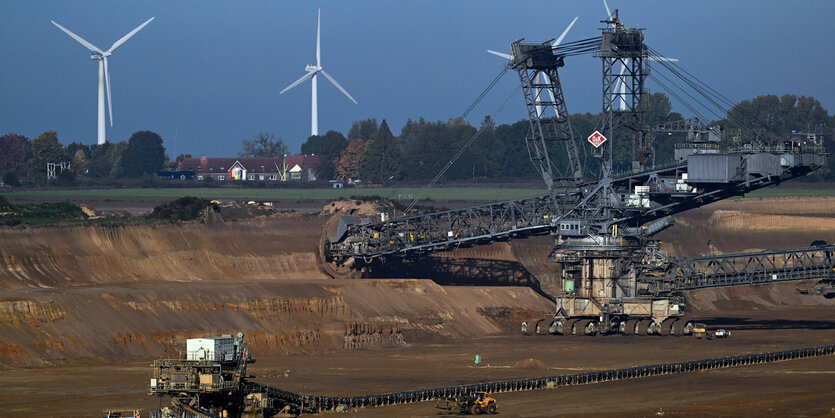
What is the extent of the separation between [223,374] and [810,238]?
122 m

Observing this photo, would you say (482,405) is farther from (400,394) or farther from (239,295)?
(239,295)

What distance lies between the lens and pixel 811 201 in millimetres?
182000

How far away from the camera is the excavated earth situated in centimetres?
7269

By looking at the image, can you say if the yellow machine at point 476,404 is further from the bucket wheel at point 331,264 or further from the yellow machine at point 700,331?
the bucket wheel at point 331,264

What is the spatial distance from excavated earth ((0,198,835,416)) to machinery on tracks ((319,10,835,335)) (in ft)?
15.6

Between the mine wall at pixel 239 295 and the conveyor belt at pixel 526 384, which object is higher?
the mine wall at pixel 239 295

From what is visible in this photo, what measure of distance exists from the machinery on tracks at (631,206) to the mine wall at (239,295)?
776 centimetres

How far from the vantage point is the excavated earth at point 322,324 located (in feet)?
238

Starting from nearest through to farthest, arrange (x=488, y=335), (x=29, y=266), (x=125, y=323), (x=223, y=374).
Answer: (x=223, y=374) → (x=125, y=323) → (x=29, y=266) → (x=488, y=335)

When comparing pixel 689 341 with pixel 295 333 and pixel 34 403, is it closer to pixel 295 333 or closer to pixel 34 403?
pixel 295 333

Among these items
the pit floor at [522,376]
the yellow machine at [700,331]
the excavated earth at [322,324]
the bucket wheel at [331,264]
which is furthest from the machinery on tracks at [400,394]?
the bucket wheel at [331,264]

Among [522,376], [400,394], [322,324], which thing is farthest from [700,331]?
[400,394]

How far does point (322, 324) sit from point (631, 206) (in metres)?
29.7

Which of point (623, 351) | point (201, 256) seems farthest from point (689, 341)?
point (201, 256)
